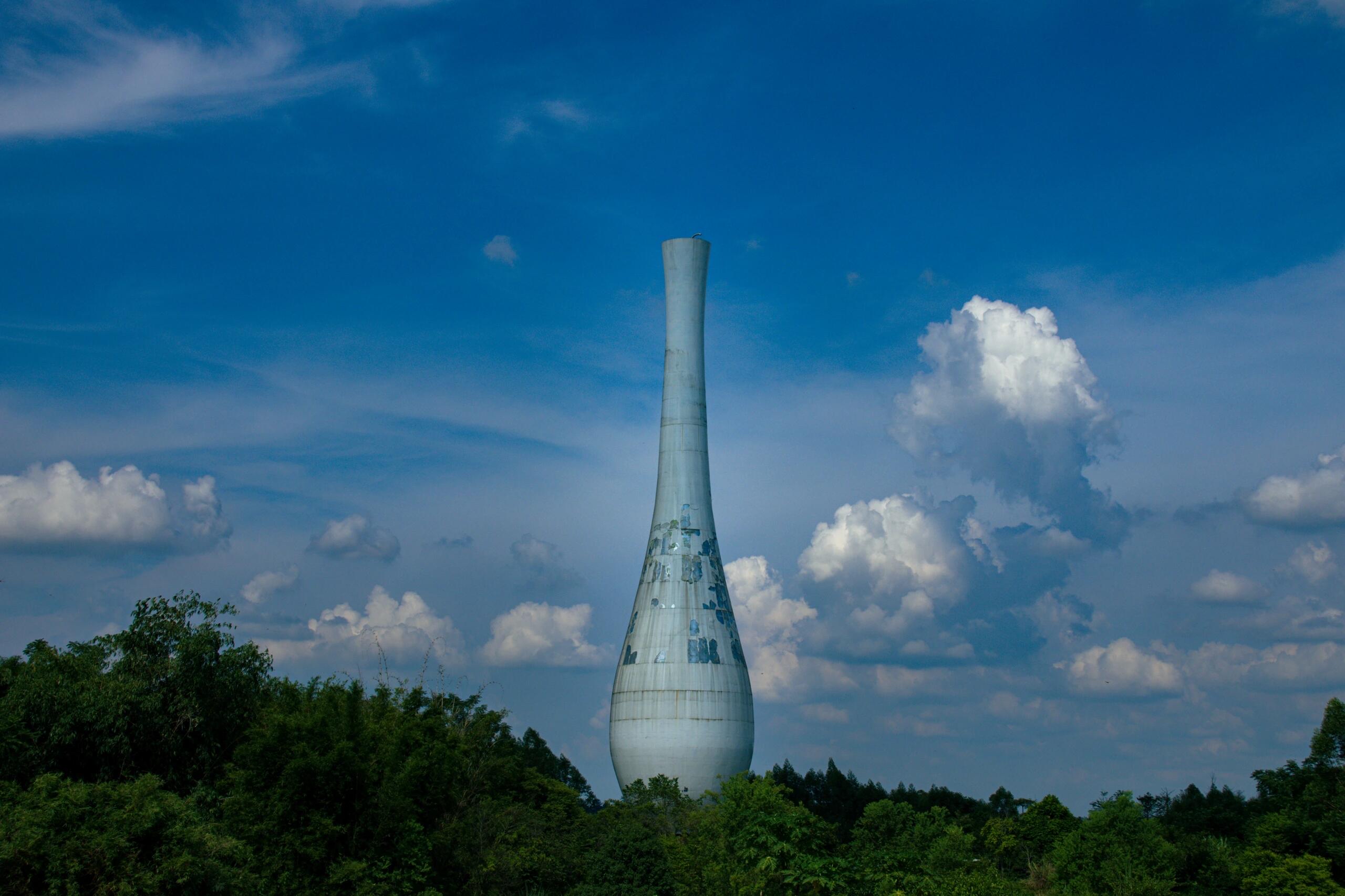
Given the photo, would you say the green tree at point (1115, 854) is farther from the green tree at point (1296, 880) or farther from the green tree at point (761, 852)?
the green tree at point (761, 852)

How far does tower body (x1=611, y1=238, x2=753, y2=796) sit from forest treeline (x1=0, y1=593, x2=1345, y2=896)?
158 cm

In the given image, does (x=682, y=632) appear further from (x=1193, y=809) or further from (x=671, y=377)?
(x=1193, y=809)

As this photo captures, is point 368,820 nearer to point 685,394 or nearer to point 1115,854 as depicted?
point 1115,854

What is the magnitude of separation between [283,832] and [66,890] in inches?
224

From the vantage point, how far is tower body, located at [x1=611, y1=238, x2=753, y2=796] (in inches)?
1716

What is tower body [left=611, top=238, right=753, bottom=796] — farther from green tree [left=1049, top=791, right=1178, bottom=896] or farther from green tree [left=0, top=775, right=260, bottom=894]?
green tree [left=0, top=775, right=260, bottom=894]

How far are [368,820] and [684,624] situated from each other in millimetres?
19325

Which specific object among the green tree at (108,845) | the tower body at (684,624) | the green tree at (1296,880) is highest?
the tower body at (684,624)

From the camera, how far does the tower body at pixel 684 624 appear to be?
43594 mm

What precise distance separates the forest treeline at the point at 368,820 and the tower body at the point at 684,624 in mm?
1581

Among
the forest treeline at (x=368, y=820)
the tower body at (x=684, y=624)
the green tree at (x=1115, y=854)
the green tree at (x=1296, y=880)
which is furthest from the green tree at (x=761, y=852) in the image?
the green tree at (x=1296, y=880)

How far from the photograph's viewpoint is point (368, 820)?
26734 millimetres

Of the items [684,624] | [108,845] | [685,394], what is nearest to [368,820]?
[108,845]

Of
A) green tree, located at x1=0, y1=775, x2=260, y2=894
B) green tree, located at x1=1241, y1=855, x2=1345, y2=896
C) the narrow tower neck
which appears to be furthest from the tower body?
green tree, located at x1=0, y1=775, x2=260, y2=894
